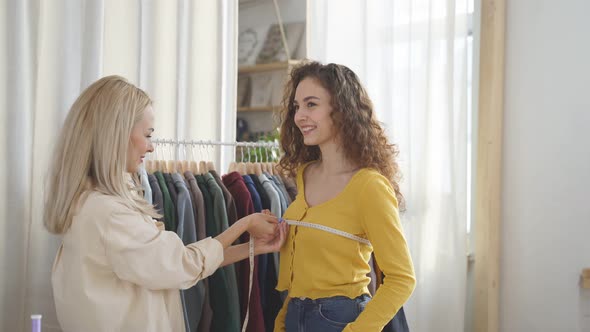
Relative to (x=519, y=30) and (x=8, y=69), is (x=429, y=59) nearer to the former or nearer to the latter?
(x=519, y=30)

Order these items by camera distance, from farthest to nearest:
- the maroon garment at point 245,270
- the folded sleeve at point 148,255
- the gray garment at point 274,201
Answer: the gray garment at point 274,201 → the maroon garment at point 245,270 → the folded sleeve at point 148,255

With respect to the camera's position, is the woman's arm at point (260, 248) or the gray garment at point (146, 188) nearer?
the woman's arm at point (260, 248)

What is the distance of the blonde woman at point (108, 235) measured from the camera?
1563mm

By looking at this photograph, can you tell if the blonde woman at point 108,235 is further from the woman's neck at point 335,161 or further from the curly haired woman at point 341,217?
→ the woman's neck at point 335,161

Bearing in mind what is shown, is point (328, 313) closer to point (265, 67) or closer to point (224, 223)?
point (224, 223)

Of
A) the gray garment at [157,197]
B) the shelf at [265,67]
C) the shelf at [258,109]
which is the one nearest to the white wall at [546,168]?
the gray garment at [157,197]

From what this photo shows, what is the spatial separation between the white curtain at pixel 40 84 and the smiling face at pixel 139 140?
1.17 feet

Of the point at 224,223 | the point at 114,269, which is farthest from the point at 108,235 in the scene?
the point at 224,223

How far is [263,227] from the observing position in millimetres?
1863

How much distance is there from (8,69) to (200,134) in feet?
2.65

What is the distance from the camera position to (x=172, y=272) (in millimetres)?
1616

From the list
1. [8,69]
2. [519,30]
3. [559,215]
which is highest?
[519,30]

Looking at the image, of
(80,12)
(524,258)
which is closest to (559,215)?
(524,258)

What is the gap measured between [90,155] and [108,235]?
22cm
